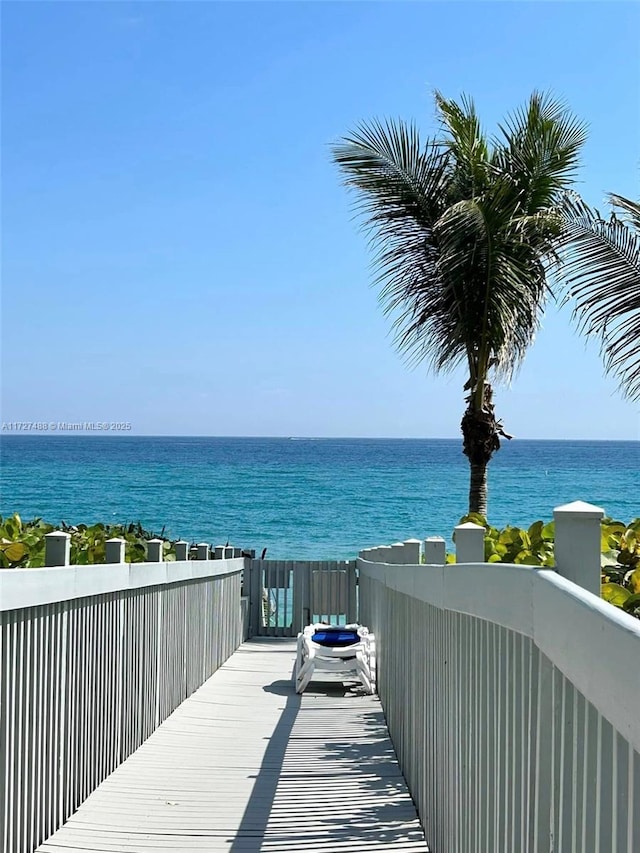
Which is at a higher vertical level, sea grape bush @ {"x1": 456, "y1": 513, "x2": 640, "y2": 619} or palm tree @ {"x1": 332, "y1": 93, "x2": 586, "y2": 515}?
palm tree @ {"x1": 332, "y1": 93, "x2": 586, "y2": 515}

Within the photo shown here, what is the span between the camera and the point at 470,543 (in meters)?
3.83

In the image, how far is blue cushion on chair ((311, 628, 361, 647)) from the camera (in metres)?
9.17

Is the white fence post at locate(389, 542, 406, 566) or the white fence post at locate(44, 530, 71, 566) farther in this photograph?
the white fence post at locate(389, 542, 406, 566)

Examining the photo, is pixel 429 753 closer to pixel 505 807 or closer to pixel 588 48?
pixel 505 807

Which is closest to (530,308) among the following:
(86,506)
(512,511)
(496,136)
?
(496,136)

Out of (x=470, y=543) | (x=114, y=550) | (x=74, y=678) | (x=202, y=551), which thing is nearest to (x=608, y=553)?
(x=470, y=543)

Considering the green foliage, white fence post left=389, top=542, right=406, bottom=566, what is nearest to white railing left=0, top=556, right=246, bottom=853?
the green foliage

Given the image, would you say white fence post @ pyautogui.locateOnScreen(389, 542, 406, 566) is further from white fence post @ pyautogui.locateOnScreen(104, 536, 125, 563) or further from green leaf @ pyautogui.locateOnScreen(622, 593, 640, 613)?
green leaf @ pyautogui.locateOnScreen(622, 593, 640, 613)

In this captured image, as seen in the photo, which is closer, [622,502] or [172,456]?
[622,502]

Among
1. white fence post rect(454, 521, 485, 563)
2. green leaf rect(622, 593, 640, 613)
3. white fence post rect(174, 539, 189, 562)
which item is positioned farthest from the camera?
white fence post rect(174, 539, 189, 562)

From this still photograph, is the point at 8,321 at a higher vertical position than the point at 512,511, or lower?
higher

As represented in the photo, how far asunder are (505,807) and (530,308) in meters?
9.41

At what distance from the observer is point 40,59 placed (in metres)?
15.0

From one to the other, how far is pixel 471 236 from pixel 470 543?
759 centimetres
